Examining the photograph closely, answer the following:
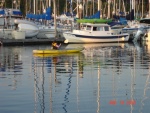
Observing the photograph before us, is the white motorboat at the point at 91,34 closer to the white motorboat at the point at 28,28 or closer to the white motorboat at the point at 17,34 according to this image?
the white motorboat at the point at 28,28

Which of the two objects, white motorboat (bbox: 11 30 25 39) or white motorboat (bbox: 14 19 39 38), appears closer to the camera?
white motorboat (bbox: 11 30 25 39)

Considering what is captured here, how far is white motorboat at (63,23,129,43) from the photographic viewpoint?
70250mm

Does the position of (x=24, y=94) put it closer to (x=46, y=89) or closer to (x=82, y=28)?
(x=46, y=89)

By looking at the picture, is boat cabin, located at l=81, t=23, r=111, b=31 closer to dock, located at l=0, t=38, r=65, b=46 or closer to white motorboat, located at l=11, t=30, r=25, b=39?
dock, located at l=0, t=38, r=65, b=46

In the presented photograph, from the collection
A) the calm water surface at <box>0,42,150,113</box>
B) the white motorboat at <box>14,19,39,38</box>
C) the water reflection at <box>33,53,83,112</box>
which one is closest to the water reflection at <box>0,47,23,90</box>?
the calm water surface at <box>0,42,150,113</box>

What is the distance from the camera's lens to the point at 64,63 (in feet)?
125

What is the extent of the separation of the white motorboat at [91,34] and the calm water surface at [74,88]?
32769 millimetres

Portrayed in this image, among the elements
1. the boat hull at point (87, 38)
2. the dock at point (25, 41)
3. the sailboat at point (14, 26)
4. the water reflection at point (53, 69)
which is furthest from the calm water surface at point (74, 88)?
the boat hull at point (87, 38)

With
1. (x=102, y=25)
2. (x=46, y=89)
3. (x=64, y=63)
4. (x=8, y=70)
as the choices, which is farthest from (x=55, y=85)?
(x=102, y=25)

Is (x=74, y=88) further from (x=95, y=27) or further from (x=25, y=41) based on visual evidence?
(x=95, y=27)

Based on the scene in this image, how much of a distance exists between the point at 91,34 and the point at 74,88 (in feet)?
154

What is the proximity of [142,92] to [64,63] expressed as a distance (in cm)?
1615

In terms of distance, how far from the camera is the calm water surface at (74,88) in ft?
62.6

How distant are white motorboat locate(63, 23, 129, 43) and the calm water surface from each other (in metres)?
32.8
